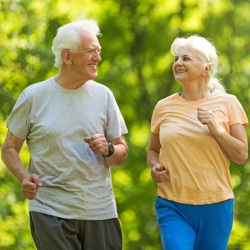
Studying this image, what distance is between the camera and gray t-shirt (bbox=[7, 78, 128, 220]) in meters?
4.46

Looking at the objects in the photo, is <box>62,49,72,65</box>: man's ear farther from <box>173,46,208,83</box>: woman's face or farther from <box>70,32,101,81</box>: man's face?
<box>173,46,208,83</box>: woman's face

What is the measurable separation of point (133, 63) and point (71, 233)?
714 centimetres

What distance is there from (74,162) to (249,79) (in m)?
7.08

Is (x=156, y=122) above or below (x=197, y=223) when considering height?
above

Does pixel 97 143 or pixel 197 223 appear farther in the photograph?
pixel 197 223

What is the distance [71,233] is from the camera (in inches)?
176

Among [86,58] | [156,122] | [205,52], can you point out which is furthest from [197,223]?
[86,58]

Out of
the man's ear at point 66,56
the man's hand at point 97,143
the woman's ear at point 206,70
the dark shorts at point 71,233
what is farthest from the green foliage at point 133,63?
the man's hand at point 97,143

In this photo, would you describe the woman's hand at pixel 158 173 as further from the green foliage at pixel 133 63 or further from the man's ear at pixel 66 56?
the green foliage at pixel 133 63

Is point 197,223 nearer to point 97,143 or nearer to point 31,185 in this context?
point 97,143

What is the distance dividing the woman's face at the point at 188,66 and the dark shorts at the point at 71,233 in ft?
2.78

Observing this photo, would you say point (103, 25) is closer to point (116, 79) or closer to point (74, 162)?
point (116, 79)

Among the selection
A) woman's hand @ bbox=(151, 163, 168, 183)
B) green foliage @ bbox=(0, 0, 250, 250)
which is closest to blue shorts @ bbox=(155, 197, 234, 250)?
woman's hand @ bbox=(151, 163, 168, 183)

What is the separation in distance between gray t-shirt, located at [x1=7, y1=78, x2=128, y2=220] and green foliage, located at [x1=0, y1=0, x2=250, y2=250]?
5990 millimetres
